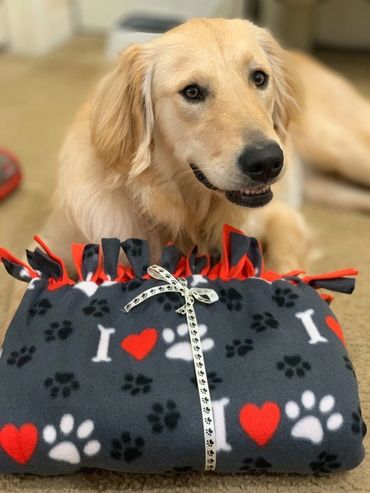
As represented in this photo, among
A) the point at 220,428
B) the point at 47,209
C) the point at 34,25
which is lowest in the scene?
the point at 47,209

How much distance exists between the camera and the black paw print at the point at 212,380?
3.06ft

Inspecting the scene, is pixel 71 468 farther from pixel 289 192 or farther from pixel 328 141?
pixel 328 141

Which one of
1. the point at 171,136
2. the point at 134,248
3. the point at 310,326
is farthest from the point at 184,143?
the point at 310,326

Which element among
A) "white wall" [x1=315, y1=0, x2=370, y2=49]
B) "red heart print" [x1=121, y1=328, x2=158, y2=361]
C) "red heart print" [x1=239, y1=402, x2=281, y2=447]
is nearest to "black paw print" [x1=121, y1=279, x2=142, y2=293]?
"red heart print" [x1=121, y1=328, x2=158, y2=361]

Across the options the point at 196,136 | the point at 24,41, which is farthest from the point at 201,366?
the point at 24,41

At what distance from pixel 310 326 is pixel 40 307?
49 cm

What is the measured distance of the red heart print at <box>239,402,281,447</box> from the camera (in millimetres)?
Result: 896

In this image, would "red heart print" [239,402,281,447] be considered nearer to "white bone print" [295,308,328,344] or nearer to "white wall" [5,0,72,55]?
"white bone print" [295,308,328,344]

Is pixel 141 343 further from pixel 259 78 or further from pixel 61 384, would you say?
pixel 259 78

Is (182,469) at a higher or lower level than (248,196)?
lower

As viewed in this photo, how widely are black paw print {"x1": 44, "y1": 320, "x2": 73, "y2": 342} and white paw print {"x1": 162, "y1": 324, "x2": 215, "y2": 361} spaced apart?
0.17 meters

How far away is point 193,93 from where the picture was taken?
122cm

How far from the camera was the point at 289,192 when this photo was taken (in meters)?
2.01

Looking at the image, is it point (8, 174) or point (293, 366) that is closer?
point (293, 366)
